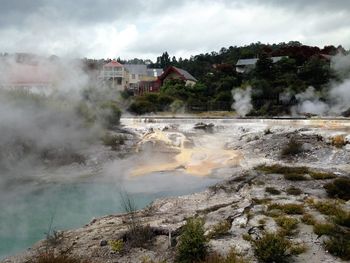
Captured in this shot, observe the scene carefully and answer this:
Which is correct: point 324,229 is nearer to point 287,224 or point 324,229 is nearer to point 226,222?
point 287,224

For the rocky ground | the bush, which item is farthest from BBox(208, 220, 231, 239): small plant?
the bush

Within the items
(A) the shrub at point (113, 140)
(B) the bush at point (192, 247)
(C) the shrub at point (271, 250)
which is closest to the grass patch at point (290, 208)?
(C) the shrub at point (271, 250)

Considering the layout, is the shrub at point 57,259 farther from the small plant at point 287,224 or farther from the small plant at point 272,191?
the small plant at point 272,191

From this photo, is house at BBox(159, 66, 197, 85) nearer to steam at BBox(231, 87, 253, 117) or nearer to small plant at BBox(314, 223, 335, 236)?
steam at BBox(231, 87, 253, 117)

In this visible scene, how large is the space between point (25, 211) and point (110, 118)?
15.1 metres

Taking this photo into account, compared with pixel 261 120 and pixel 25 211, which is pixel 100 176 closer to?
pixel 25 211

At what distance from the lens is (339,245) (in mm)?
8562

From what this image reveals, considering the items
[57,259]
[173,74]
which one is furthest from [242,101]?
[57,259]

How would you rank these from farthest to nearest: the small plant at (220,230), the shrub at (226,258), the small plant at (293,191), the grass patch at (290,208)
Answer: the small plant at (293,191) → the grass patch at (290,208) → the small plant at (220,230) → the shrub at (226,258)

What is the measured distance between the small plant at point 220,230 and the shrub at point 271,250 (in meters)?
1.54

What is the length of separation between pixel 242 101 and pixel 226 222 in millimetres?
32570

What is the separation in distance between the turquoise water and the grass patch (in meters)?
4.83

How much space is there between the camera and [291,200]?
12.7 meters

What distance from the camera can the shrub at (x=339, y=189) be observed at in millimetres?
12992
